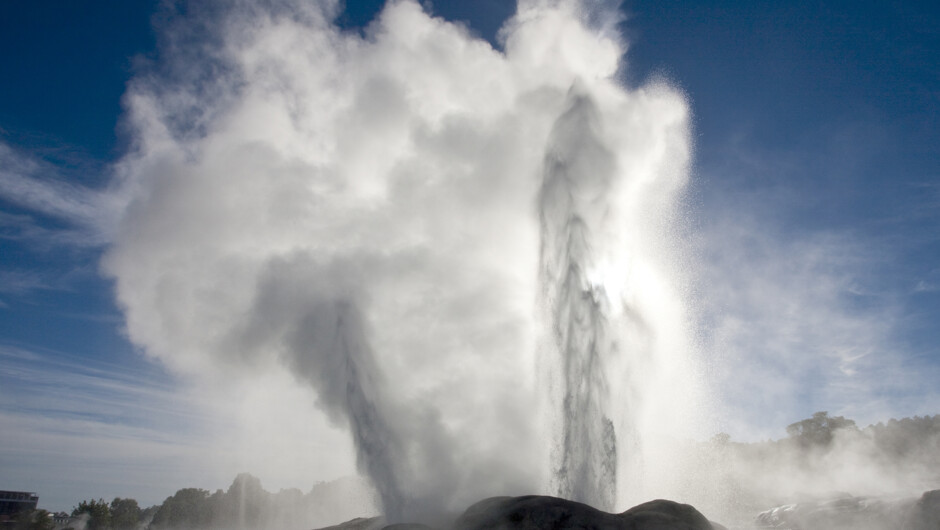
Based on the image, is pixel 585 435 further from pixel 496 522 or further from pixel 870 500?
pixel 870 500

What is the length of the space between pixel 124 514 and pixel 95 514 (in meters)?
16.4

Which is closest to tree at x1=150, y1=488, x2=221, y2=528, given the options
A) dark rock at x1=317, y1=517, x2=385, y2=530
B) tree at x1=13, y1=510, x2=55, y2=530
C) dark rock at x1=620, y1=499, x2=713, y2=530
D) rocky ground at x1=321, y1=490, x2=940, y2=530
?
tree at x1=13, y1=510, x2=55, y2=530

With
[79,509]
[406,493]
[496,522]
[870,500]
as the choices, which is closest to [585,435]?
[496,522]

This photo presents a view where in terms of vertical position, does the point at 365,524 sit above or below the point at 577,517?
below

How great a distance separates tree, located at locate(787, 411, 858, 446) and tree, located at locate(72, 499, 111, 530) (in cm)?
10077

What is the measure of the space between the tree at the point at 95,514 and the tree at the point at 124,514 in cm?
548

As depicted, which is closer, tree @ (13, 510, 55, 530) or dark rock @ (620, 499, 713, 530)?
dark rock @ (620, 499, 713, 530)

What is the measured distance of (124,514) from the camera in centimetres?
8919

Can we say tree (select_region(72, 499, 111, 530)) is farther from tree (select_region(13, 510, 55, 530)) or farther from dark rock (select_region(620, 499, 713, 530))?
dark rock (select_region(620, 499, 713, 530))

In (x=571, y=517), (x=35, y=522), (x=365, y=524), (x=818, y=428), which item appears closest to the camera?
(x=571, y=517)

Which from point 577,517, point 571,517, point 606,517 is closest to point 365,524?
point 571,517

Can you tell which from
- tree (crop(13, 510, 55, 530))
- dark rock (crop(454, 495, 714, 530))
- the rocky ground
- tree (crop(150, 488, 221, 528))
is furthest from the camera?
tree (crop(150, 488, 221, 528))

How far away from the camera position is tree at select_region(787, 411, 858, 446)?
79.2 m

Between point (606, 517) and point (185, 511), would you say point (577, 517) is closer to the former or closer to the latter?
point (606, 517)
